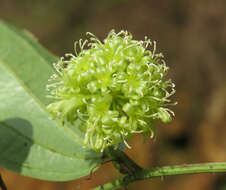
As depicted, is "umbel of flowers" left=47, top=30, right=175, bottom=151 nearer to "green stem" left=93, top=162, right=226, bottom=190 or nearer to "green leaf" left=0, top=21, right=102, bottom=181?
"green stem" left=93, top=162, right=226, bottom=190

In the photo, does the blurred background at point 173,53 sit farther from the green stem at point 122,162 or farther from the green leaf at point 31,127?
the green stem at point 122,162

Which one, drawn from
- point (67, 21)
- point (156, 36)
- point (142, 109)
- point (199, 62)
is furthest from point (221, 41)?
point (142, 109)

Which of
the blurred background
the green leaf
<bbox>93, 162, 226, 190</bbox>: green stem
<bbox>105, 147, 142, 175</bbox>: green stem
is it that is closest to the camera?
<bbox>93, 162, 226, 190</bbox>: green stem

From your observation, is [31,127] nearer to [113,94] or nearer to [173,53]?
[113,94]

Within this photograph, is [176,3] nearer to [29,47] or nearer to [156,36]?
[156,36]

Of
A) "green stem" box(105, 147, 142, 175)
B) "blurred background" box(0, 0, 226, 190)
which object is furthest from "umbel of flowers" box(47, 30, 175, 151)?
"blurred background" box(0, 0, 226, 190)

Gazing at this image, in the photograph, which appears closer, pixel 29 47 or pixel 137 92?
pixel 137 92

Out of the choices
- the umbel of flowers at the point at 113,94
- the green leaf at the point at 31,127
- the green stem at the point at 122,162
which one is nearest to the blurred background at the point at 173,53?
the green leaf at the point at 31,127
